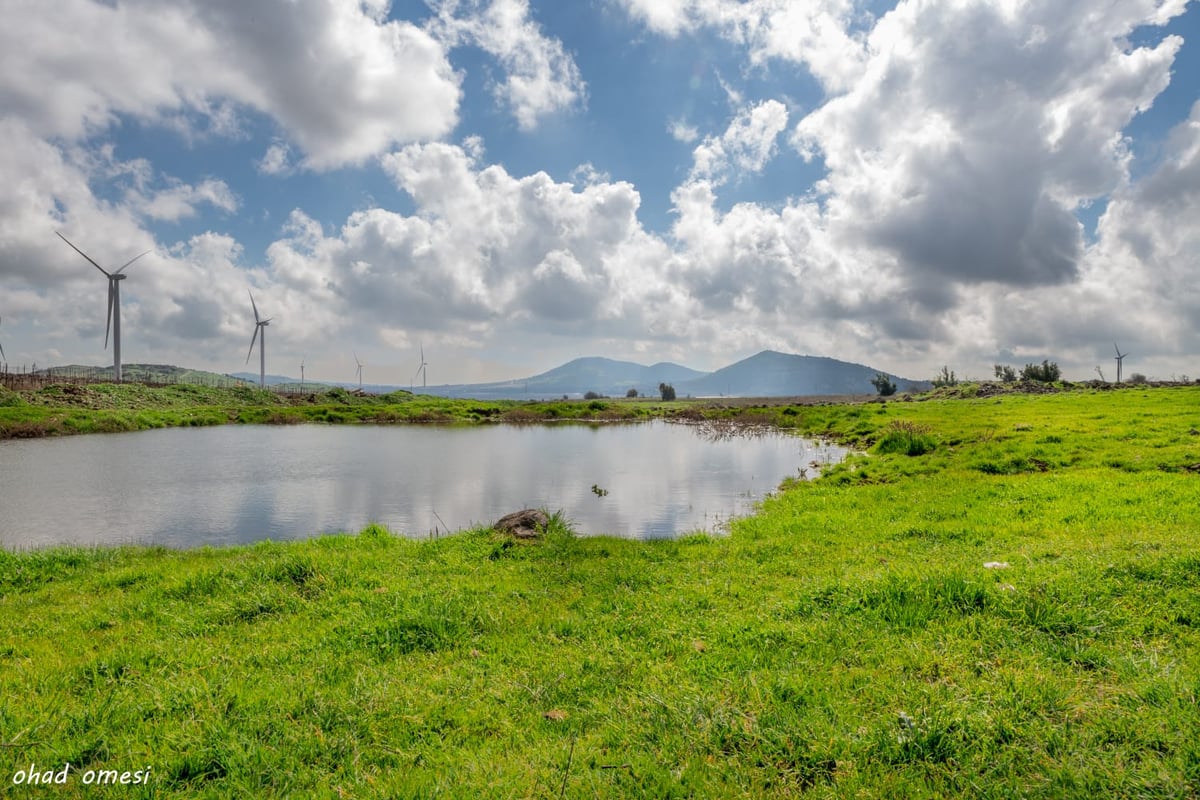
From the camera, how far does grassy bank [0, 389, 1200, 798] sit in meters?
5.01

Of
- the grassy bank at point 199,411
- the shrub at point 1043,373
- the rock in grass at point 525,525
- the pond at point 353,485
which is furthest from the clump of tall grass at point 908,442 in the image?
the shrub at point 1043,373

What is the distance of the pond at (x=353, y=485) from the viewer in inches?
689

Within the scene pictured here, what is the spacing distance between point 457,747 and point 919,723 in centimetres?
433

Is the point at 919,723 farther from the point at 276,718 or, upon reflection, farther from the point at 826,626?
the point at 276,718

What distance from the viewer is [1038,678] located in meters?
5.92

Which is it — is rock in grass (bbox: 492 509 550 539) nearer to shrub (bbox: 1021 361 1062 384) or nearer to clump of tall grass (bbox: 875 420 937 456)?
clump of tall grass (bbox: 875 420 937 456)

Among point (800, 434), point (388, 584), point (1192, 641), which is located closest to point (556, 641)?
point (388, 584)

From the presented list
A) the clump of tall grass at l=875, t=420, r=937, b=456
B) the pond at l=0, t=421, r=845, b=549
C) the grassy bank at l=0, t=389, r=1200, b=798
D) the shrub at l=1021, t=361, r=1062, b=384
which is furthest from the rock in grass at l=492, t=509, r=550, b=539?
the shrub at l=1021, t=361, r=1062, b=384

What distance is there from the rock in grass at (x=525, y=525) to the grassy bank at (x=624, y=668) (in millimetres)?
674

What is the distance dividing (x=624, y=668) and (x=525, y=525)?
25.2 ft

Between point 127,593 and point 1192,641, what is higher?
point 1192,641

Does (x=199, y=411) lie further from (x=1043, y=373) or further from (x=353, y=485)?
(x=1043, y=373)

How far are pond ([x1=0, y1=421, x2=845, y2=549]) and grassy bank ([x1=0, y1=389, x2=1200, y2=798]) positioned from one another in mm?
4408

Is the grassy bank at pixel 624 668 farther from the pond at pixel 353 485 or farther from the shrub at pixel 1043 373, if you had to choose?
the shrub at pixel 1043 373
